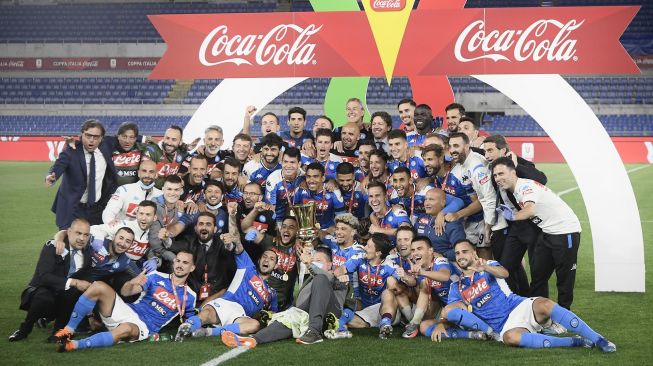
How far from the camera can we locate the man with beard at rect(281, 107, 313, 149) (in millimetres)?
9484

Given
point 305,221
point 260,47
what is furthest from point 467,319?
point 260,47

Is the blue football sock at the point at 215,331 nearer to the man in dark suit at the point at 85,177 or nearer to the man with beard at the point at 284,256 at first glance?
the man with beard at the point at 284,256

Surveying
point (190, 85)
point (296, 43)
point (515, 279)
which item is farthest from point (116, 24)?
point (515, 279)

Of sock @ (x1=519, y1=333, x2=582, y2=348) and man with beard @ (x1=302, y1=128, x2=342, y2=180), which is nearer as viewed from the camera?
sock @ (x1=519, y1=333, x2=582, y2=348)

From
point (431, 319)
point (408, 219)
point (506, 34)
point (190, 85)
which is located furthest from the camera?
point (190, 85)

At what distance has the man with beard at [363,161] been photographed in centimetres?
875

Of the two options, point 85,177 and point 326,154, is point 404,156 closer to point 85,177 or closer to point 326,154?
point 326,154

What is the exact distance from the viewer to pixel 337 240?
7996 millimetres

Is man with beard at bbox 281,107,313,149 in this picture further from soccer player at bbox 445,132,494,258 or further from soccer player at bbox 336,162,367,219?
soccer player at bbox 445,132,494,258

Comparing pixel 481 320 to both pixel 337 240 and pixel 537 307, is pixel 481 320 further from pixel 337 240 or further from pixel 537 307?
pixel 337 240

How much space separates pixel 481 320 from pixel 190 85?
33.4 m

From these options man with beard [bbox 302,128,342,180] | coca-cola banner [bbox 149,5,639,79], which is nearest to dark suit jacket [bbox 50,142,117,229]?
coca-cola banner [bbox 149,5,639,79]

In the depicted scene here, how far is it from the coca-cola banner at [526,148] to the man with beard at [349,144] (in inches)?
839

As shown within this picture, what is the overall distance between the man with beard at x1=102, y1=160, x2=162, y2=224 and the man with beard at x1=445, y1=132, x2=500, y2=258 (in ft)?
9.42
